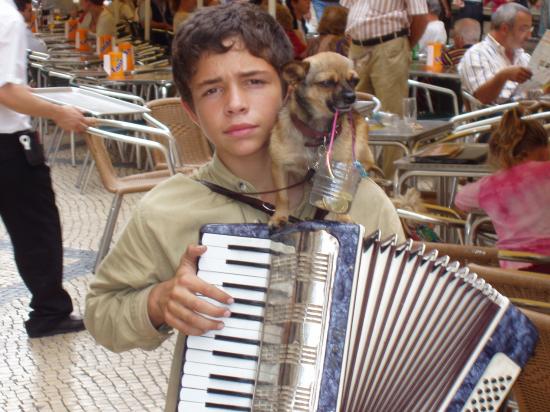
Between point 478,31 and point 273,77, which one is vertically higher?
point 273,77

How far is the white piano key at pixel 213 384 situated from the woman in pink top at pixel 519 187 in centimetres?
249

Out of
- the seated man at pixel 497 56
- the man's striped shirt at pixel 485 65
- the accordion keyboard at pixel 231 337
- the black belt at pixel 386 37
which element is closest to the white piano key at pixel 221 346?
the accordion keyboard at pixel 231 337

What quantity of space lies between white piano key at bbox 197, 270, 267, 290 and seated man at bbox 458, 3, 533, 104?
17.5ft

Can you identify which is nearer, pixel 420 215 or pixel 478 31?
pixel 420 215

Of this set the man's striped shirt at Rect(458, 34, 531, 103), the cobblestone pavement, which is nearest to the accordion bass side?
the cobblestone pavement

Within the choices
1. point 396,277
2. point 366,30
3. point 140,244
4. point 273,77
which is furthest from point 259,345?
point 366,30

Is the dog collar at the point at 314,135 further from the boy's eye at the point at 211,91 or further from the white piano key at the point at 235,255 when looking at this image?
the white piano key at the point at 235,255

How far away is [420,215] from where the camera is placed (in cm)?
433

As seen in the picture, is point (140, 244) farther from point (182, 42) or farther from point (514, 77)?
point (514, 77)

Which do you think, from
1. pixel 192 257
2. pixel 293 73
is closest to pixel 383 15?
pixel 293 73

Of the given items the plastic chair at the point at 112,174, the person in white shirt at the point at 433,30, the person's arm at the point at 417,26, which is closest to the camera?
the plastic chair at the point at 112,174

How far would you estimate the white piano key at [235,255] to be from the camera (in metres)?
1.70

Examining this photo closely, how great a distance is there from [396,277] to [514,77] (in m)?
4.98

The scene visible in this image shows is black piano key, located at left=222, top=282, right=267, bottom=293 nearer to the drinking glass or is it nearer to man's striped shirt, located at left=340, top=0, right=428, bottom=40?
the drinking glass
